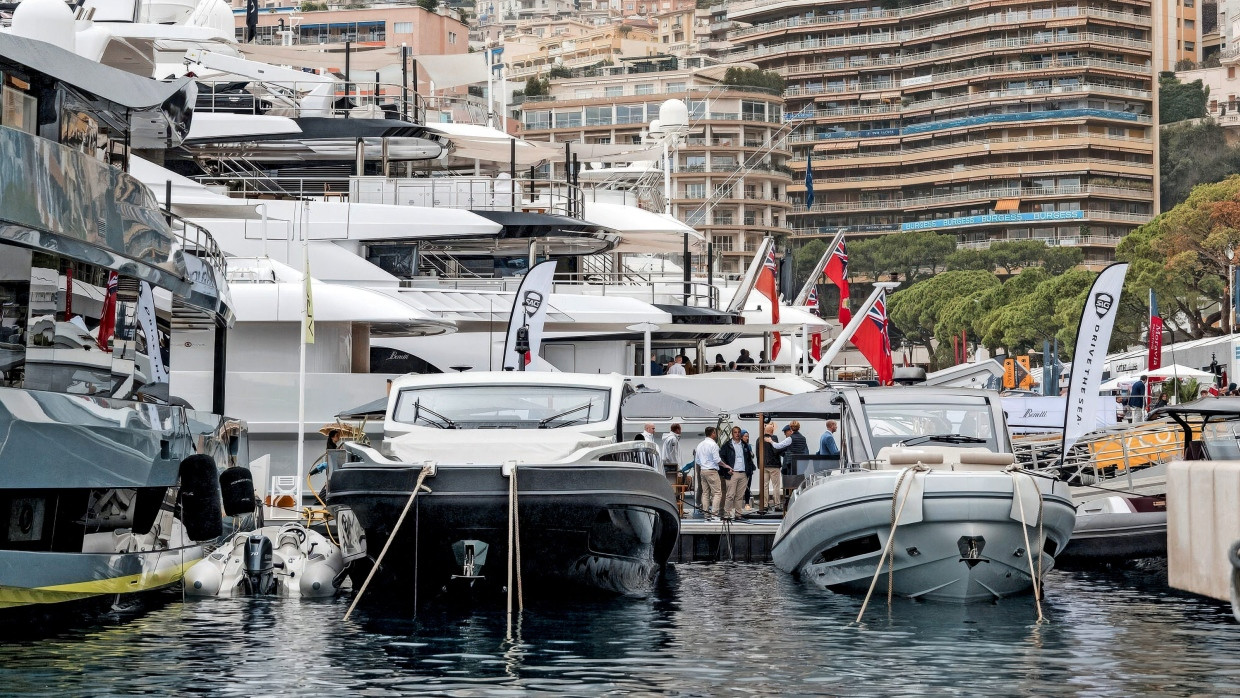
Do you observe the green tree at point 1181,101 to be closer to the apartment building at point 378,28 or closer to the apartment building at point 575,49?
the apartment building at point 575,49

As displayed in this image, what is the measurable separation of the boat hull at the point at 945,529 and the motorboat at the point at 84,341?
6.60 metres

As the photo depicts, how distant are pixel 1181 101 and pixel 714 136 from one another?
4414 cm

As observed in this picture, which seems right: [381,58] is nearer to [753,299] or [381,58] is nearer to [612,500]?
[753,299]

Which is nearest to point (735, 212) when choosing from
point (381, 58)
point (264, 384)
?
point (381, 58)

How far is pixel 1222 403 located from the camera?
1967cm

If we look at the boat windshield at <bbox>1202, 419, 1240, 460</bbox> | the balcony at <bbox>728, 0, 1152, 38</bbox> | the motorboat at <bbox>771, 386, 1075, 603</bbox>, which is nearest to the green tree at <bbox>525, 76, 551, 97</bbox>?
the balcony at <bbox>728, 0, 1152, 38</bbox>

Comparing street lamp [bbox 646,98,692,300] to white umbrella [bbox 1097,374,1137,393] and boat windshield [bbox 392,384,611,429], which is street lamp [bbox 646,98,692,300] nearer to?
white umbrella [bbox 1097,374,1137,393]

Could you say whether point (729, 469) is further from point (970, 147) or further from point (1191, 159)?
point (1191, 159)

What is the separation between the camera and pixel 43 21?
16188mm

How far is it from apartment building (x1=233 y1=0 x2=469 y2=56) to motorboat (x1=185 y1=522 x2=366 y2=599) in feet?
403

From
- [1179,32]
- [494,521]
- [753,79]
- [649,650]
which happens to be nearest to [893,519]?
[649,650]

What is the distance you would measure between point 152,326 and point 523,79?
16482 cm

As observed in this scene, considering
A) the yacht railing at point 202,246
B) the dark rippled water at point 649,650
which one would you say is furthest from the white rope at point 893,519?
the yacht railing at point 202,246

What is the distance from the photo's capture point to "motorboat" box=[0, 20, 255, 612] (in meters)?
13.3
